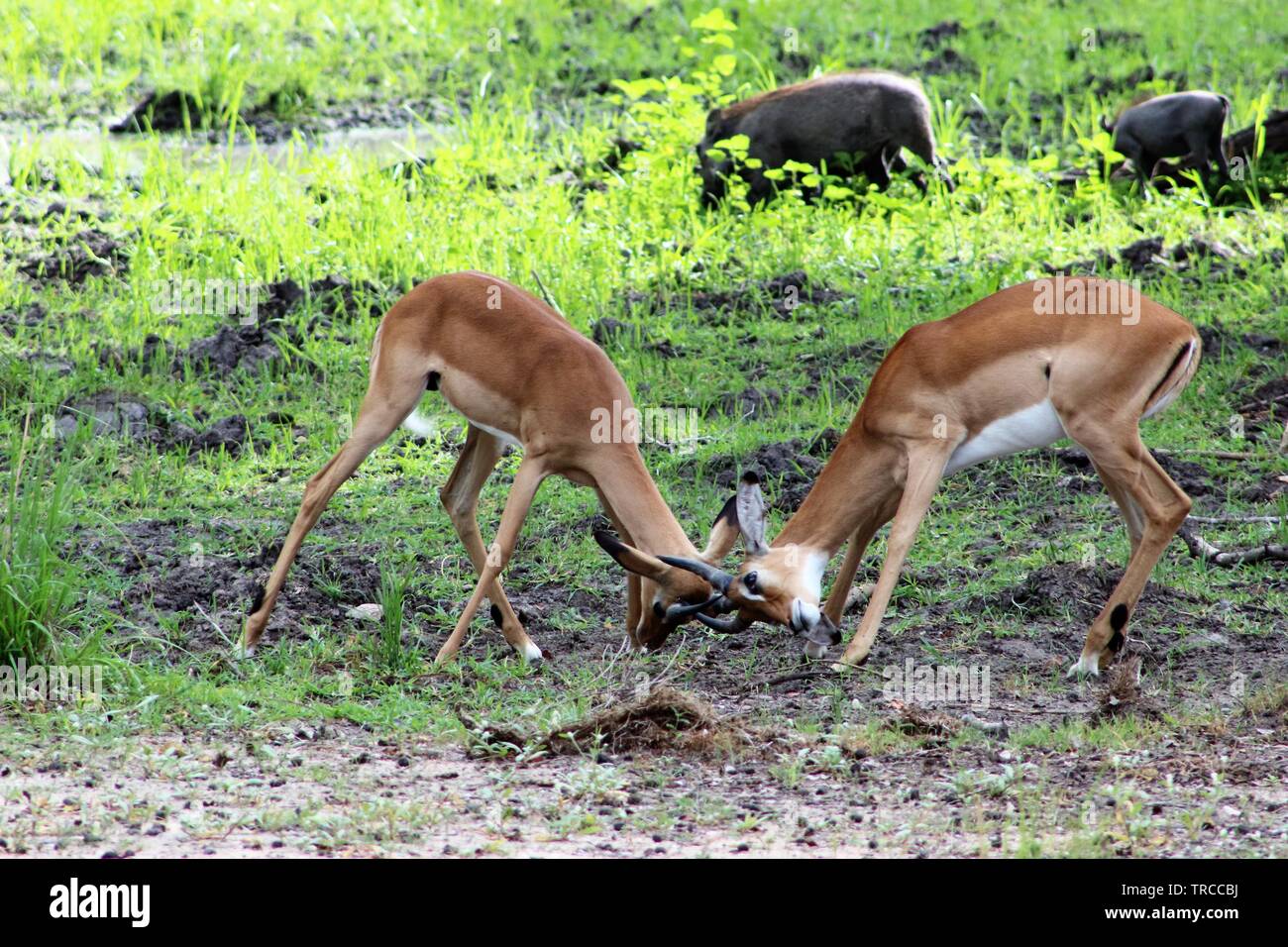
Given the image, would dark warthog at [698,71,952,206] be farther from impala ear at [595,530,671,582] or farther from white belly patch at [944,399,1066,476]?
impala ear at [595,530,671,582]

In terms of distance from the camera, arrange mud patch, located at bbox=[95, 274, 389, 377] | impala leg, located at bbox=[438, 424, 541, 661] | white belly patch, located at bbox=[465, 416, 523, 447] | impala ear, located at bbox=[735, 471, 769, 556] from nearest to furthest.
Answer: impala ear, located at bbox=[735, 471, 769, 556] < white belly patch, located at bbox=[465, 416, 523, 447] < impala leg, located at bbox=[438, 424, 541, 661] < mud patch, located at bbox=[95, 274, 389, 377]

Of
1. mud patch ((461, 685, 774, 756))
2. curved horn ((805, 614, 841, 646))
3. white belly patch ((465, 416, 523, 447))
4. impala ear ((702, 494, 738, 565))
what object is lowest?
mud patch ((461, 685, 774, 756))

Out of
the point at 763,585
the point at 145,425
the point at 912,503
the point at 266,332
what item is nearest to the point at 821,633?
the point at 763,585

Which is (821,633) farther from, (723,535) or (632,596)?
(632,596)

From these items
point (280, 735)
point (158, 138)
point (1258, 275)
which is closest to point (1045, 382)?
point (280, 735)

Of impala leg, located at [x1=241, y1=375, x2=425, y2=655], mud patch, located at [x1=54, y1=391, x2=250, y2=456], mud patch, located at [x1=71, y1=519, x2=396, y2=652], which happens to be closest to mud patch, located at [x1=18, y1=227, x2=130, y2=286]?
mud patch, located at [x1=54, y1=391, x2=250, y2=456]

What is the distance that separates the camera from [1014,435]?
6414 mm

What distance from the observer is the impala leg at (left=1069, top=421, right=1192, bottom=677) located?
6.16 metres

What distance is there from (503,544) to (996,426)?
1.92 m

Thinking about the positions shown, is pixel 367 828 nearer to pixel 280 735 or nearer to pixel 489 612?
pixel 280 735

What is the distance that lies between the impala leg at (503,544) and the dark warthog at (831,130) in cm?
548

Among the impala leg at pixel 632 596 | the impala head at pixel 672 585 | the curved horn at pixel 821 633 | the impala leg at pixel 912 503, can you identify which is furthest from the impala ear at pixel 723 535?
the impala leg at pixel 912 503

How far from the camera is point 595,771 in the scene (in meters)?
5.04

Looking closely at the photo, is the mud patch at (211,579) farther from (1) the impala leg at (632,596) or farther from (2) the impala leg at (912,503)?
(2) the impala leg at (912,503)
